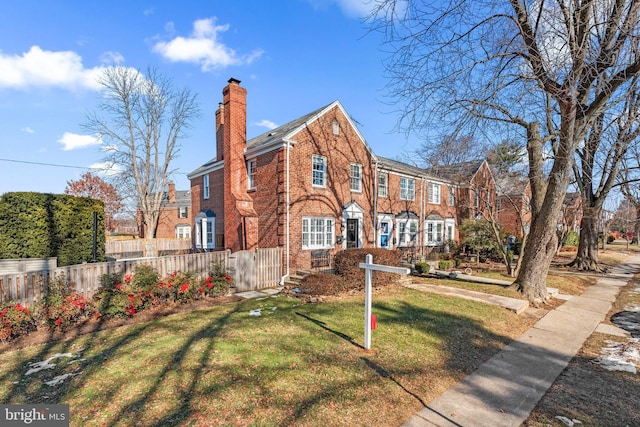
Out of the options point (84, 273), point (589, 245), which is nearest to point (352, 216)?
point (84, 273)

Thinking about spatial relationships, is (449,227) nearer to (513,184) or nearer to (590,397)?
(513,184)

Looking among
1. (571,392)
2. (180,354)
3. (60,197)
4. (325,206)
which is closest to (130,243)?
(60,197)

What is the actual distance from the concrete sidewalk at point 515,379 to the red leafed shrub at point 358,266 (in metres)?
4.62

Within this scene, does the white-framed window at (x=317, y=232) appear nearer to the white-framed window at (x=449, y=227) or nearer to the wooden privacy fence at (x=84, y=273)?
the wooden privacy fence at (x=84, y=273)

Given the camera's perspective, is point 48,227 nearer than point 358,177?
Yes

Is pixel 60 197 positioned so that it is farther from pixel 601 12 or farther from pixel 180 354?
pixel 601 12

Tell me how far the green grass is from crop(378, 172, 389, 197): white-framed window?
11.4m

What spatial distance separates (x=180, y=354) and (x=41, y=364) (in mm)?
2285

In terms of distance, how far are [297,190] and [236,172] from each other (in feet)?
11.9

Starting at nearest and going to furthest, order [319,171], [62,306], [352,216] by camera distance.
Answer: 1. [62,306]
2. [319,171]
3. [352,216]

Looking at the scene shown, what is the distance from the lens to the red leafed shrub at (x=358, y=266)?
9.86 metres

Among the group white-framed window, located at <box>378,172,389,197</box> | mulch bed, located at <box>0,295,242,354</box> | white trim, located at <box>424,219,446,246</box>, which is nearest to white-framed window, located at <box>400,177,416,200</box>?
white-framed window, located at <box>378,172,389,197</box>

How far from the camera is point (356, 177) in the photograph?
53.1ft

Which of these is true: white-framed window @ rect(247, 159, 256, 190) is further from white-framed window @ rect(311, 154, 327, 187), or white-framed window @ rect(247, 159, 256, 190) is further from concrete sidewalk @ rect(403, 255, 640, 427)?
concrete sidewalk @ rect(403, 255, 640, 427)
